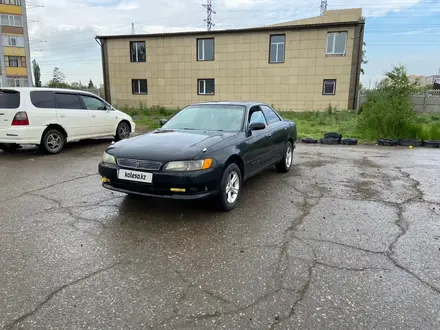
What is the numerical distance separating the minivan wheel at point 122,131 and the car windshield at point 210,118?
544 cm

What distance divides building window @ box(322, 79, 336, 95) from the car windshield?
17012mm

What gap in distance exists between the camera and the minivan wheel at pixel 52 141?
834 centimetres

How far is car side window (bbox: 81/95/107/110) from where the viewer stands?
950 cm

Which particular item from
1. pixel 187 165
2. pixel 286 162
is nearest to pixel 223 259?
pixel 187 165

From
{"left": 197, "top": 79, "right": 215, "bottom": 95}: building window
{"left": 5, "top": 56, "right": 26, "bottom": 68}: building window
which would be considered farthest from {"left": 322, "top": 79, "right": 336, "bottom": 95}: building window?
{"left": 5, "top": 56, "right": 26, "bottom": 68}: building window

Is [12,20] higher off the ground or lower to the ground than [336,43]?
higher

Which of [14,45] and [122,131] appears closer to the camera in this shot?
[122,131]

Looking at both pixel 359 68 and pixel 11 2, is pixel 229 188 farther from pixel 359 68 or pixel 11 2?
pixel 11 2

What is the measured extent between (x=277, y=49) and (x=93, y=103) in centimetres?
1503

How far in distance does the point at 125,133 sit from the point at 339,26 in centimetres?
1566

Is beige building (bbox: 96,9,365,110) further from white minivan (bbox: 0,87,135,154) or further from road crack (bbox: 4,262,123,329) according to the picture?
road crack (bbox: 4,262,123,329)

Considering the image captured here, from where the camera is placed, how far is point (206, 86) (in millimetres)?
23391

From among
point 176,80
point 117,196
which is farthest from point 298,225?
point 176,80

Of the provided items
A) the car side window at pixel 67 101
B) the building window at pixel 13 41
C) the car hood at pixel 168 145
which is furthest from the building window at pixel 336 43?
the building window at pixel 13 41
